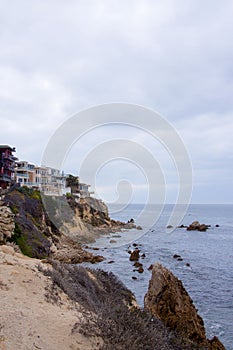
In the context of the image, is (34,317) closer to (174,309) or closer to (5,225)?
(174,309)

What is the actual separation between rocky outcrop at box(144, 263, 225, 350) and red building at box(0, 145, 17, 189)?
39.3 meters

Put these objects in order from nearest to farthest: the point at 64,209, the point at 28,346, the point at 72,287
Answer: the point at 28,346
the point at 72,287
the point at 64,209

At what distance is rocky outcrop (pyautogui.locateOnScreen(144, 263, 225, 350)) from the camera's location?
13.2m

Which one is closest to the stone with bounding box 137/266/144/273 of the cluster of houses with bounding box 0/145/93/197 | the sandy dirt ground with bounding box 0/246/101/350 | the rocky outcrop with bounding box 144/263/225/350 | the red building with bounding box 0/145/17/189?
the rocky outcrop with bounding box 144/263/225/350

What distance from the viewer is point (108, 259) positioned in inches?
1443

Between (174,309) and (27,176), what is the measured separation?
188 feet

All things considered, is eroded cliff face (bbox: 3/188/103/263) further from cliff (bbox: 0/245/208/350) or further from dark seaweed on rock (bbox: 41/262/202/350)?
cliff (bbox: 0/245/208/350)

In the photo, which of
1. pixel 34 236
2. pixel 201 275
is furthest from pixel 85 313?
pixel 201 275

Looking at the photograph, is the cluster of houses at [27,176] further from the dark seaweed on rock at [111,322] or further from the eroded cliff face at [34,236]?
the dark seaweed on rock at [111,322]

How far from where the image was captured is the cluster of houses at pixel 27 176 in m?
51.2

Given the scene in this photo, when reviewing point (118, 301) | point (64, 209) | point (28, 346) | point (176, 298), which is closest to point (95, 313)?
point (28, 346)

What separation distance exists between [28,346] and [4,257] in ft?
20.6

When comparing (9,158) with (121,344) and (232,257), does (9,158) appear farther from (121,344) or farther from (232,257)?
(121,344)

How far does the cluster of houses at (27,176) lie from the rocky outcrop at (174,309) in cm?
3760
